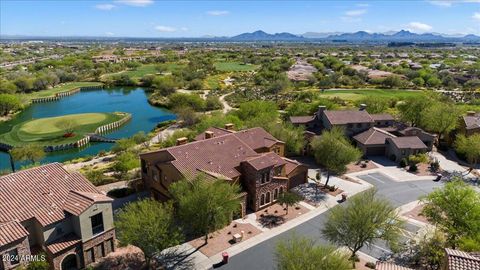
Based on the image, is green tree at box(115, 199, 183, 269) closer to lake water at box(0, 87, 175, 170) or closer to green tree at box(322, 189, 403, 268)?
green tree at box(322, 189, 403, 268)

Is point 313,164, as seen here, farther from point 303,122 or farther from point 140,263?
point 140,263

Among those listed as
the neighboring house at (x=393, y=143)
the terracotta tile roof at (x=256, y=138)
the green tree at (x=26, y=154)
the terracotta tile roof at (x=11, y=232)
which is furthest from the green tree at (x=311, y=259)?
the green tree at (x=26, y=154)

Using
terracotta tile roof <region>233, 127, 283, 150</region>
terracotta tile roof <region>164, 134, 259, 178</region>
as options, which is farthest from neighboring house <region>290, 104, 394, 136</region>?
terracotta tile roof <region>164, 134, 259, 178</region>

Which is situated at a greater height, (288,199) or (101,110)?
(288,199)

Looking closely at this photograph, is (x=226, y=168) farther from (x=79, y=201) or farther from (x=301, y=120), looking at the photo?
(x=301, y=120)

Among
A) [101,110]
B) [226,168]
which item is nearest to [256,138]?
[226,168]

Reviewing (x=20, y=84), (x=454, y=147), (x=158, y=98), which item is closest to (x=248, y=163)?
(x=454, y=147)
